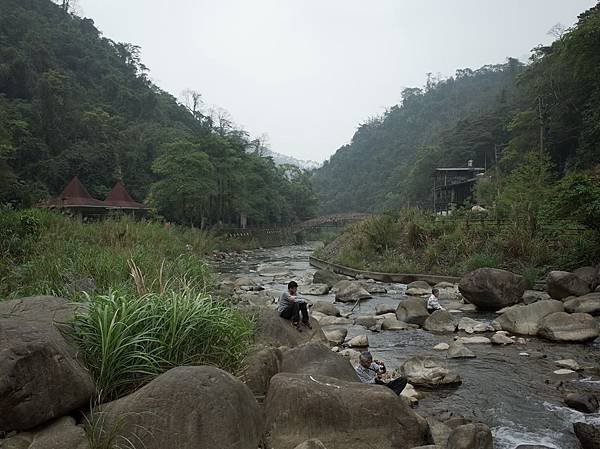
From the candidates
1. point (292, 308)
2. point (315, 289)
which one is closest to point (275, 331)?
point (292, 308)

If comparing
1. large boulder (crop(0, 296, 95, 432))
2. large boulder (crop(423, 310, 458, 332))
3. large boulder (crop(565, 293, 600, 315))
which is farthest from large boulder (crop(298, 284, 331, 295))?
large boulder (crop(0, 296, 95, 432))

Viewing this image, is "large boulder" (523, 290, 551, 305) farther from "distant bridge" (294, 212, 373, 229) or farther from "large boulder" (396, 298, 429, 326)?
"distant bridge" (294, 212, 373, 229)

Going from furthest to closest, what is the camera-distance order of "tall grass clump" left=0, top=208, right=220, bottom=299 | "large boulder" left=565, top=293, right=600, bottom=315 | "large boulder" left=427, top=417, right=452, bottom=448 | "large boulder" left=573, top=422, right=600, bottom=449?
"large boulder" left=565, top=293, right=600, bottom=315
"tall grass clump" left=0, top=208, right=220, bottom=299
"large boulder" left=573, top=422, right=600, bottom=449
"large boulder" left=427, top=417, right=452, bottom=448

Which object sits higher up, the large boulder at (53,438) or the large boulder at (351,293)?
the large boulder at (53,438)

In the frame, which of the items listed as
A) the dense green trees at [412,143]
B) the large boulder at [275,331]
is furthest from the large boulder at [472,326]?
the dense green trees at [412,143]

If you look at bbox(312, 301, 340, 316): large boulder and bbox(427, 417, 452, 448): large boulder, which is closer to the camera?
bbox(427, 417, 452, 448): large boulder

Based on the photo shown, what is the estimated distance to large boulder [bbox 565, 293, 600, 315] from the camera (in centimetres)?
1034

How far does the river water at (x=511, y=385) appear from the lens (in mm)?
5426

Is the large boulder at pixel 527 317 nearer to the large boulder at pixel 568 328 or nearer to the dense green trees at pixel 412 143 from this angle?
the large boulder at pixel 568 328

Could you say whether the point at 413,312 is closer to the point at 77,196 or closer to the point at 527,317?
the point at 527,317

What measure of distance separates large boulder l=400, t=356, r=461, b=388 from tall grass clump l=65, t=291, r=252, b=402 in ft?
10.9

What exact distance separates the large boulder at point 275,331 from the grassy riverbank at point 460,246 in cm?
963

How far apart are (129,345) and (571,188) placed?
42.8 feet

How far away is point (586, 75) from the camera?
2766 cm
